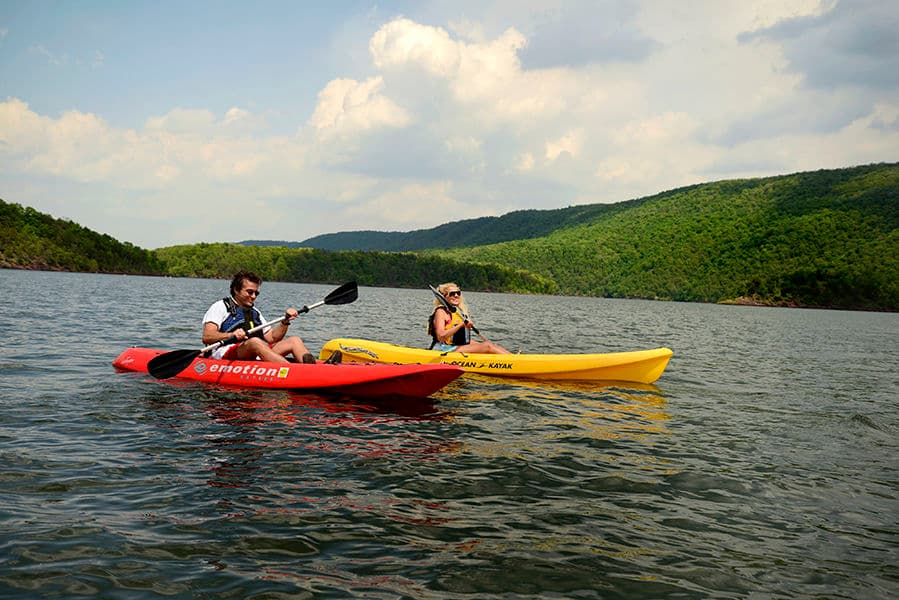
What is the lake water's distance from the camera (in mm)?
3861

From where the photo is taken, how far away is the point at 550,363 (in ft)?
39.0

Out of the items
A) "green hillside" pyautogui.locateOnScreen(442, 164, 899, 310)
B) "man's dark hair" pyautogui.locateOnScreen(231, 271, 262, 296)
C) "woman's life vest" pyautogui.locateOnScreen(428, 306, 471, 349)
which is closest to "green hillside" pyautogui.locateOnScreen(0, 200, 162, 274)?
"green hillside" pyautogui.locateOnScreen(442, 164, 899, 310)

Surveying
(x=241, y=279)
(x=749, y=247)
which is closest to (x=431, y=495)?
(x=241, y=279)

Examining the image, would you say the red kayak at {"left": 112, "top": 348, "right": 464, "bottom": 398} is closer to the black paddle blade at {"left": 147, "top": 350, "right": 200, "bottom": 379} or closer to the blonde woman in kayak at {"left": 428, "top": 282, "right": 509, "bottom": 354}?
the black paddle blade at {"left": 147, "top": 350, "right": 200, "bottom": 379}

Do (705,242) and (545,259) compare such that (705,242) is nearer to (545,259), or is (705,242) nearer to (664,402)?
(545,259)

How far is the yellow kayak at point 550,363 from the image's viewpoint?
39.1 ft

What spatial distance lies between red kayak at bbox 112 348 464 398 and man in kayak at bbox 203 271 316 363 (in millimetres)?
214

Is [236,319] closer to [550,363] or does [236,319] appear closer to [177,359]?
[177,359]

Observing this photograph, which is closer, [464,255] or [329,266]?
[329,266]

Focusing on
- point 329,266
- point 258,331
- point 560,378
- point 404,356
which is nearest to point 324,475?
point 258,331

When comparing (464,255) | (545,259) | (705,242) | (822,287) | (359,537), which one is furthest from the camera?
(464,255)

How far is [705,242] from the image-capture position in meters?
145

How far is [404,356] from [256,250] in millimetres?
152256

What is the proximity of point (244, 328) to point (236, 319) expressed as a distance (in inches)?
7.8
